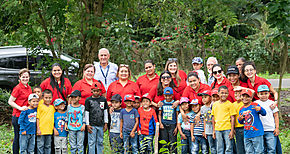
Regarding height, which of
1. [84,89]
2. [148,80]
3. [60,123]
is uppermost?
[148,80]

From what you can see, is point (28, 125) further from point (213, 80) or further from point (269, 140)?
point (269, 140)

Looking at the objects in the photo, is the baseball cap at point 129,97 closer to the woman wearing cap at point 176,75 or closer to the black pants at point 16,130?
the woman wearing cap at point 176,75

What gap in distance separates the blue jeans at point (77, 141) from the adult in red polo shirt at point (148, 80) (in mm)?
1176

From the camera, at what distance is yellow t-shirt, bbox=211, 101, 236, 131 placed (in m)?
4.75

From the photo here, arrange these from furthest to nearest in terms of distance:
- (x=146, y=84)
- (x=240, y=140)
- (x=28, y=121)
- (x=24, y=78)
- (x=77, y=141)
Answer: (x=146, y=84) → (x=24, y=78) → (x=77, y=141) → (x=28, y=121) → (x=240, y=140)

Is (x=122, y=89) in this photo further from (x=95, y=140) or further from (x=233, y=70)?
(x=233, y=70)

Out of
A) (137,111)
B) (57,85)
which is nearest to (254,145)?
(137,111)

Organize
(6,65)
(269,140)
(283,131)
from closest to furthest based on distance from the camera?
(269,140) < (283,131) < (6,65)

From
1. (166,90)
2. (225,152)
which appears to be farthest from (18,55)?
(225,152)

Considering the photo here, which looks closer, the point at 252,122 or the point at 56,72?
the point at 252,122

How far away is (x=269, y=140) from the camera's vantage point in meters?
4.57

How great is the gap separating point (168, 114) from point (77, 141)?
57.3 inches

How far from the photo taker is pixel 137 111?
5168 mm

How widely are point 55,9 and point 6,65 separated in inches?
160
